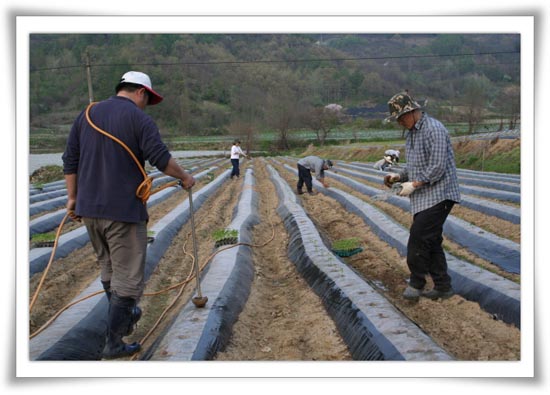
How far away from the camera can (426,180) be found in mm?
3488

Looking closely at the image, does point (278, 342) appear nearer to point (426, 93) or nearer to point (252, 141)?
point (426, 93)

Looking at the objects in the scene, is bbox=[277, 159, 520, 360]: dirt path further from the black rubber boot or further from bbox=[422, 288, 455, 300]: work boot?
the black rubber boot

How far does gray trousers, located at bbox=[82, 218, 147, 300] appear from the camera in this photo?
2889 mm

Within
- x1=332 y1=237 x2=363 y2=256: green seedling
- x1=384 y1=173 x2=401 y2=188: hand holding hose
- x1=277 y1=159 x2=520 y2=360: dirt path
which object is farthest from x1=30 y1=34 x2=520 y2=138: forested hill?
x1=384 y1=173 x2=401 y2=188: hand holding hose

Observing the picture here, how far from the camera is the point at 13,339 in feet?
9.44

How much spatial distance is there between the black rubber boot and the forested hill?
1594cm

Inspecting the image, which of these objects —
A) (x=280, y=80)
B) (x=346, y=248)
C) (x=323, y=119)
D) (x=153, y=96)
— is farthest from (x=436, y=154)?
(x=323, y=119)

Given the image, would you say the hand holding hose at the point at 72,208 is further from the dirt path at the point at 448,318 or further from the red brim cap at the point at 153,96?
the dirt path at the point at 448,318

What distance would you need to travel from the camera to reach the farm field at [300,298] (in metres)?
3.04

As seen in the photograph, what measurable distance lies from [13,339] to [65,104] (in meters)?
16.0

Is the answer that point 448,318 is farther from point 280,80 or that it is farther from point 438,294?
point 280,80

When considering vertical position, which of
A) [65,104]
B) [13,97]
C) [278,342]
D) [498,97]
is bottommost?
[278,342]
